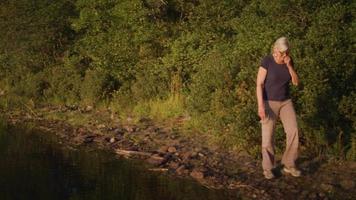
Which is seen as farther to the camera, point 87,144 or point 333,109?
point 87,144

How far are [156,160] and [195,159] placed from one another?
71cm

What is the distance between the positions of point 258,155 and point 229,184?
4.59ft

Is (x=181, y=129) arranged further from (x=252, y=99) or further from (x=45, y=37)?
(x=45, y=37)

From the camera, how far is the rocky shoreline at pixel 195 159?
8883 mm

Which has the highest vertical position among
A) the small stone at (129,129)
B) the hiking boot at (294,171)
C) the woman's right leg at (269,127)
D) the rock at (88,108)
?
the woman's right leg at (269,127)

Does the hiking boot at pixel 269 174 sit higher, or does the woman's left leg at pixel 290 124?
the woman's left leg at pixel 290 124

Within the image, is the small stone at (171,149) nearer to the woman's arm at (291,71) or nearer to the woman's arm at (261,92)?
the woman's arm at (261,92)

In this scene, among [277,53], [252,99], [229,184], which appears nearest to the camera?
[277,53]

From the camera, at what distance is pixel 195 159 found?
10953 millimetres

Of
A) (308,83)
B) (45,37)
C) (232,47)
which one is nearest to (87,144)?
(232,47)

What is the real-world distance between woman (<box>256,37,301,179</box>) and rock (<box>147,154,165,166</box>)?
7.40ft

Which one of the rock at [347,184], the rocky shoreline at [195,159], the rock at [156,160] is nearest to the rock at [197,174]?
the rocky shoreline at [195,159]

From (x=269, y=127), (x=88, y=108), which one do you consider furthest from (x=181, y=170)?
(x=88, y=108)

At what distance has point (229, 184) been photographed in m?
9.33
